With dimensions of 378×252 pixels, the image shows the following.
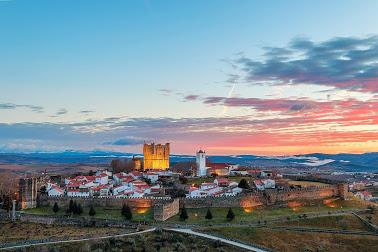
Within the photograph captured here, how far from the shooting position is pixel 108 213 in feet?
209

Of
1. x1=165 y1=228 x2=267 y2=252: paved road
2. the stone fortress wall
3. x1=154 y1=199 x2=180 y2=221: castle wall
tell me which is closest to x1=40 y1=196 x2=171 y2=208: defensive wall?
the stone fortress wall

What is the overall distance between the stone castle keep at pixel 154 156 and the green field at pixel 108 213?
4829cm

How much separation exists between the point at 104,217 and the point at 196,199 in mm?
13107

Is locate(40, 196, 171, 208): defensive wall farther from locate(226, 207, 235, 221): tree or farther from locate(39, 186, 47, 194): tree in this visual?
locate(226, 207, 235, 221): tree

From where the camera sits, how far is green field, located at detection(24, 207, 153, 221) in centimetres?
6116

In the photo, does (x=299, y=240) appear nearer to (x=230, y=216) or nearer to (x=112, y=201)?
(x=230, y=216)

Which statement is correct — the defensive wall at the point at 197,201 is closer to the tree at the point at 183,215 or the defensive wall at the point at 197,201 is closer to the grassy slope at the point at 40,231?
the tree at the point at 183,215

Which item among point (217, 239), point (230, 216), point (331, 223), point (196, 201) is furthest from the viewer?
point (196, 201)

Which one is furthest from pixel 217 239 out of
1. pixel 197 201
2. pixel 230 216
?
pixel 197 201

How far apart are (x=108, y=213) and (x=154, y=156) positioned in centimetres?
5149

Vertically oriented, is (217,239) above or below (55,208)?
below

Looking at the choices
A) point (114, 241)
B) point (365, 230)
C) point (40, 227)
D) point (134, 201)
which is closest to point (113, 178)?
point (134, 201)

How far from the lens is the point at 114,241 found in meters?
49.1

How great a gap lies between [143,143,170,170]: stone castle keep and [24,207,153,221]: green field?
4829cm
